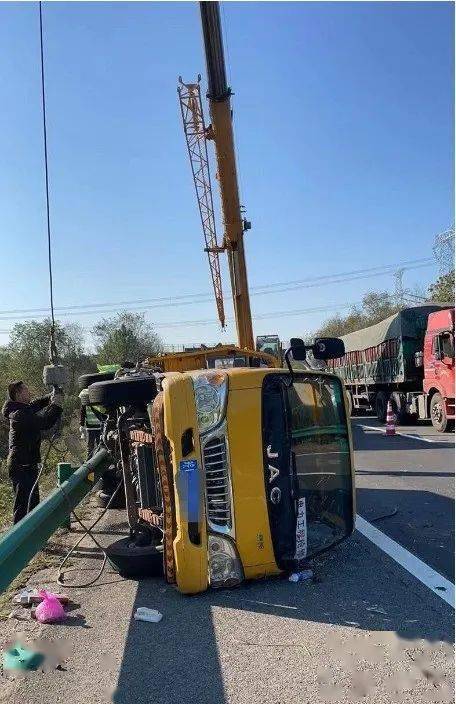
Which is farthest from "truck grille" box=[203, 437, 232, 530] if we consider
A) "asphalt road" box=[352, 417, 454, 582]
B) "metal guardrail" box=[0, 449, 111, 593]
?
"asphalt road" box=[352, 417, 454, 582]

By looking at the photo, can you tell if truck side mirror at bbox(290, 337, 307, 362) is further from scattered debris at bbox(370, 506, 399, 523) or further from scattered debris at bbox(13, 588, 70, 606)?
scattered debris at bbox(370, 506, 399, 523)

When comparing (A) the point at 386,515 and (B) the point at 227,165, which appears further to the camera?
(B) the point at 227,165

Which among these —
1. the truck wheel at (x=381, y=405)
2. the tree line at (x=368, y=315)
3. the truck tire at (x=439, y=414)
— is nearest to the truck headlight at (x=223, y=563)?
the truck tire at (x=439, y=414)

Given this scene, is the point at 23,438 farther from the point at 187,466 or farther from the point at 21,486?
the point at 187,466

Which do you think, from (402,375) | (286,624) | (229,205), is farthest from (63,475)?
(402,375)

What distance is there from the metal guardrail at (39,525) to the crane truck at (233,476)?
53 centimetres

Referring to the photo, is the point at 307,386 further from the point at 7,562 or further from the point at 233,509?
the point at 7,562

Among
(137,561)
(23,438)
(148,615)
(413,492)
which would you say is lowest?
(413,492)

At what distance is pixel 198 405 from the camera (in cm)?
393

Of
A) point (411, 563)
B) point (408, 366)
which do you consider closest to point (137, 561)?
point (411, 563)

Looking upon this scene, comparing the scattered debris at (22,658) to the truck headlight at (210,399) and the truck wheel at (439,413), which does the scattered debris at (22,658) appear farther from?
the truck wheel at (439,413)

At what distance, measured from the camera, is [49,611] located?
3686mm

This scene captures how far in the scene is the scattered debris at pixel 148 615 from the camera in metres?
3.59

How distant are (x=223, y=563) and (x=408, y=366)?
14.8 metres
